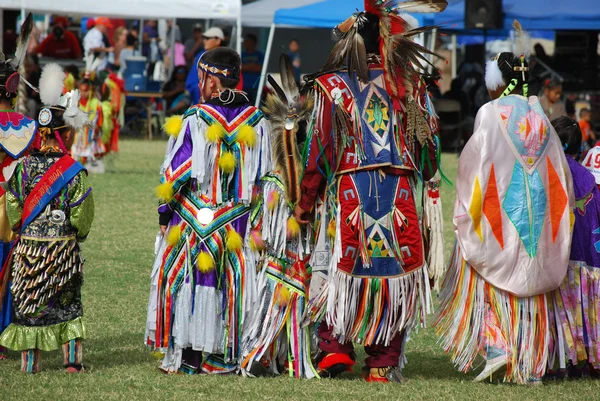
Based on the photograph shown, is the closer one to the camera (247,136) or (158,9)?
(247,136)

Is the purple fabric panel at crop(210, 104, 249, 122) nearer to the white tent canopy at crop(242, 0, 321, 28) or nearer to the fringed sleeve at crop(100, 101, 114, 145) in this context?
the fringed sleeve at crop(100, 101, 114, 145)

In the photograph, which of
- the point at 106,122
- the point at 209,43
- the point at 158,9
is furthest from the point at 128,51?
the point at 209,43

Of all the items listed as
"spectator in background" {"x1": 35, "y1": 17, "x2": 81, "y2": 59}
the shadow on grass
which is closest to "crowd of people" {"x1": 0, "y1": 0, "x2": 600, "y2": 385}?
the shadow on grass

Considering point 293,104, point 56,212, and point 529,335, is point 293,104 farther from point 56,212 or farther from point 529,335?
point 529,335

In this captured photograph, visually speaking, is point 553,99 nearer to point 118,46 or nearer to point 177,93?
point 177,93

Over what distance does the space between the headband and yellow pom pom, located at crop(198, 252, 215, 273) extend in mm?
803

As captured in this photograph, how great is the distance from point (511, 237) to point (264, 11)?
1226 cm

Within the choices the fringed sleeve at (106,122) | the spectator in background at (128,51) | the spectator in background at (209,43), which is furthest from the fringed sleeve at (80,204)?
the spectator in background at (128,51)

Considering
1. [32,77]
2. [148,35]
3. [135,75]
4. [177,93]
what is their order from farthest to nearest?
[148,35] < [135,75] < [177,93] < [32,77]

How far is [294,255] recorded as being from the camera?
4727mm

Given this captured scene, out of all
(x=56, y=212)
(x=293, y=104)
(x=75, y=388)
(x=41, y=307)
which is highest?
(x=293, y=104)

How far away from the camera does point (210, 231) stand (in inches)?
182

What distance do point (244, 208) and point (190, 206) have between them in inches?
9.5

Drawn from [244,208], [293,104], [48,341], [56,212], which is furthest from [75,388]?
[293,104]
